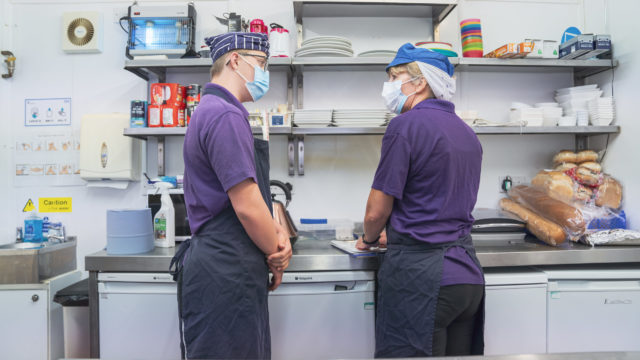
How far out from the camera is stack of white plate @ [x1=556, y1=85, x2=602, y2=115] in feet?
7.96

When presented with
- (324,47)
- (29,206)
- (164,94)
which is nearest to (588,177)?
(324,47)

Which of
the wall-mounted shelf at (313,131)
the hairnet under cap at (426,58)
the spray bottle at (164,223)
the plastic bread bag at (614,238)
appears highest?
the hairnet under cap at (426,58)

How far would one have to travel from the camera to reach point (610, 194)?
7.57 feet

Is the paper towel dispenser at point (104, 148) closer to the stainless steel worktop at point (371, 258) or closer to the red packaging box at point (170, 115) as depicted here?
Answer: the red packaging box at point (170, 115)

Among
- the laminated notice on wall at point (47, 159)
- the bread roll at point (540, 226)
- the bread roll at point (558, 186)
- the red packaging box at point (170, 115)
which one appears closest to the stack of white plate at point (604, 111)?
the bread roll at point (558, 186)

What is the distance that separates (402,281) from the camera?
1.40m

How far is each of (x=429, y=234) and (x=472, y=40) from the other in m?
1.60

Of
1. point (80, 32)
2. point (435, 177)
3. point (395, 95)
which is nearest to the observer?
point (435, 177)

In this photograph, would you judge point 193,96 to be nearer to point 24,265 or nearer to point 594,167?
point 24,265

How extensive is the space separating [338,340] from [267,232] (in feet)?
2.72

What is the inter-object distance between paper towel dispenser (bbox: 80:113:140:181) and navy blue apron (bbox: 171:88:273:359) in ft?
4.81

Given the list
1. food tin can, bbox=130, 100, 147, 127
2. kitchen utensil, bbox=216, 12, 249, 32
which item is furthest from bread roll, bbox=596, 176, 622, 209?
food tin can, bbox=130, 100, 147, 127

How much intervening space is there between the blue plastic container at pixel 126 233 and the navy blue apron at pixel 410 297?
1.22 metres

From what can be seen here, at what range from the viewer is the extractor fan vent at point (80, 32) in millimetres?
2539
